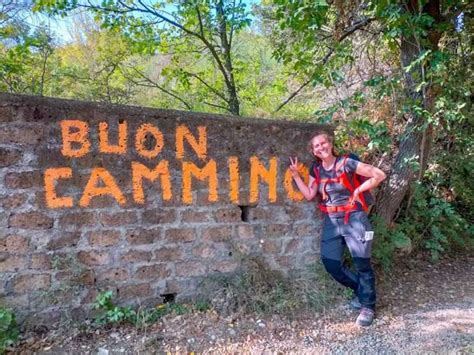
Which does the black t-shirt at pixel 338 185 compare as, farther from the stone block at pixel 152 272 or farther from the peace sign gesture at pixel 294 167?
the stone block at pixel 152 272

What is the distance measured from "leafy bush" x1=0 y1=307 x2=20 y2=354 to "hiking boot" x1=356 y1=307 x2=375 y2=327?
2.71m

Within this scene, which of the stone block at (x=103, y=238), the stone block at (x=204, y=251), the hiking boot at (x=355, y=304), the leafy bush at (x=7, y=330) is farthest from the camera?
the hiking boot at (x=355, y=304)

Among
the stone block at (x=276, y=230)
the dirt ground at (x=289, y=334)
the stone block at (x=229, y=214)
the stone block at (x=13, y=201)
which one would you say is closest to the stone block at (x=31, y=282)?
the dirt ground at (x=289, y=334)

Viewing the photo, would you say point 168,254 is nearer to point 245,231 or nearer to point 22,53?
point 245,231

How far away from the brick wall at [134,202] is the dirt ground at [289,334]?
25 centimetres

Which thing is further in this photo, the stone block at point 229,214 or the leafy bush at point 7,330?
the stone block at point 229,214

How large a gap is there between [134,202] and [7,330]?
1264 millimetres

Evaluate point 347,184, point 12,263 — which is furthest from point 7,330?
point 347,184

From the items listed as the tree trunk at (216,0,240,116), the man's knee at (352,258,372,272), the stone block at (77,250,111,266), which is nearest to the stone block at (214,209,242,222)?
the stone block at (77,250,111,266)

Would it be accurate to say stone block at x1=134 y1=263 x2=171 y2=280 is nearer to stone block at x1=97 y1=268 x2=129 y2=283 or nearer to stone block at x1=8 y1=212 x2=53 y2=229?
stone block at x1=97 y1=268 x2=129 y2=283

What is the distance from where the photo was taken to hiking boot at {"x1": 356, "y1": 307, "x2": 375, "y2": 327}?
3.14 meters

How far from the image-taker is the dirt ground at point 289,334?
8.93 ft

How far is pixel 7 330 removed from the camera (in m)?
2.62

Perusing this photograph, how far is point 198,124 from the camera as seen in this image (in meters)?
3.16
